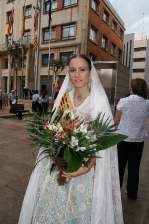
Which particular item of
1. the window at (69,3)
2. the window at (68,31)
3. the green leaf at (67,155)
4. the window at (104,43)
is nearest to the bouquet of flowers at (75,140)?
the green leaf at (67,155)

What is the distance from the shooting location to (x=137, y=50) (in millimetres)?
51469

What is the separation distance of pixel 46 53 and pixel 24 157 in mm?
21125

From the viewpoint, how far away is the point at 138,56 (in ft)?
165

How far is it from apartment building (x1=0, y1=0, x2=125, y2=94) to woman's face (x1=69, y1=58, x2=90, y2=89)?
20.0 meters

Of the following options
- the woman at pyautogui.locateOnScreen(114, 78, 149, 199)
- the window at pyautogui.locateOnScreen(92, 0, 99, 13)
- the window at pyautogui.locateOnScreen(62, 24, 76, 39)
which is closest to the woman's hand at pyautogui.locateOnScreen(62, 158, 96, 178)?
the woman at pyautogui.locateOnScreen(114, 78, 149, 199)

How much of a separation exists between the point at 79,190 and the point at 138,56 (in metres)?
54.3

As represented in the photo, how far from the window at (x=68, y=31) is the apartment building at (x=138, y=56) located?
29.6m

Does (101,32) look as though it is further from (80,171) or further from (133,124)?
(80,171)

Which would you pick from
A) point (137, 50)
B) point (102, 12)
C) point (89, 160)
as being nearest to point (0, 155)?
point (89, 160)

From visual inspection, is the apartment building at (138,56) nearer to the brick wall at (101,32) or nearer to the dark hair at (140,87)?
the brick wall at (101,32)

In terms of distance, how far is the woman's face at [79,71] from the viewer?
5.56 ft

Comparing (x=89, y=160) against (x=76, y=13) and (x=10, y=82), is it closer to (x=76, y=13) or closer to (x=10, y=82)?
(x=76, y=13)

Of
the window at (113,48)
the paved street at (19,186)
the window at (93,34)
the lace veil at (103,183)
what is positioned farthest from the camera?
the window at (113,48)

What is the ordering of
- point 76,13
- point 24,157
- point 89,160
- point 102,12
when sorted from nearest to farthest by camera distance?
point 89,160
point 24,157
point 76,13
point 102,12
